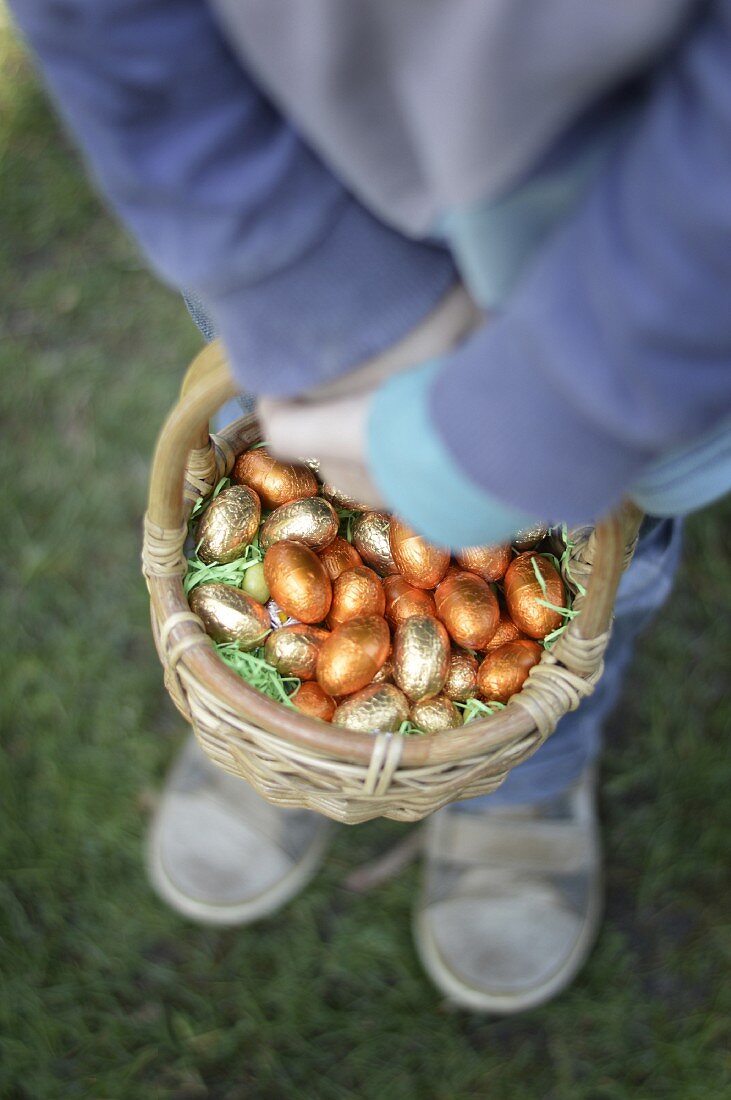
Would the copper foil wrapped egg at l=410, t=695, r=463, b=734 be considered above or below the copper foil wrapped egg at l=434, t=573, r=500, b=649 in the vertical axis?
below

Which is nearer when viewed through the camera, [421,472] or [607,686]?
[421,472]

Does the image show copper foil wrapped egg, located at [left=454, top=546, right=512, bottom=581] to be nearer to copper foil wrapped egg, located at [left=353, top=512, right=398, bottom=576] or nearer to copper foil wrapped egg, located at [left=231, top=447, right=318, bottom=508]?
copper foil wrapped egg, located at [left=353, top=512, right=398, bottom=576]

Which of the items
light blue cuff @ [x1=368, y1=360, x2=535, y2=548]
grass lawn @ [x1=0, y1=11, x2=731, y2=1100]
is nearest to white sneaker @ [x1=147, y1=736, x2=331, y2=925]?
grass lawn @ [x1=0, y1=11, x2=731, y2=1100]

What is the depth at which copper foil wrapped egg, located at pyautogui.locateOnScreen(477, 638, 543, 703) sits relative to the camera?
0.90 metres

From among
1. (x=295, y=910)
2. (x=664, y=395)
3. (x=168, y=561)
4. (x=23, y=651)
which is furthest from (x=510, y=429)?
(x=23, y=651)

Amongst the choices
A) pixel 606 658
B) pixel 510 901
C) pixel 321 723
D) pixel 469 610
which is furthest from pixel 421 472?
pixel 510 901

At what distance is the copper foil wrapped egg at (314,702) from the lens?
922mm

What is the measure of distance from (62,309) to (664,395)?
1.67 m

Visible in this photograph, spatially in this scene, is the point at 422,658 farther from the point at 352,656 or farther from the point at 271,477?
the point at 271,477

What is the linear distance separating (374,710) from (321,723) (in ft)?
0.47

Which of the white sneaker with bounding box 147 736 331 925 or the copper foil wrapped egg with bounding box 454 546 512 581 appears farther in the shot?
the white sneaker with bounding box 147 736 331 925

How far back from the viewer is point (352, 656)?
2.99 ft

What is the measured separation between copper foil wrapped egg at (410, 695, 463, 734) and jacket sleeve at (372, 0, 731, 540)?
0.35 m

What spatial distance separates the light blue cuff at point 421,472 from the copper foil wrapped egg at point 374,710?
1.00 ft
